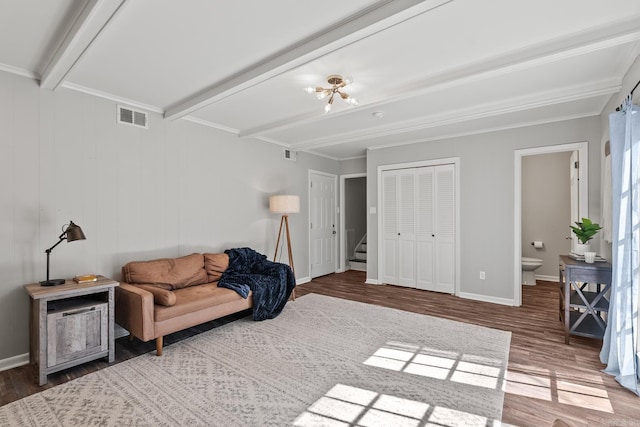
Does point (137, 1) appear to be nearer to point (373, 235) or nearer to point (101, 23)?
point (101, 23)

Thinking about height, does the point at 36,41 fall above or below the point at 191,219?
above

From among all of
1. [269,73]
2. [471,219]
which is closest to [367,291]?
[471,219]

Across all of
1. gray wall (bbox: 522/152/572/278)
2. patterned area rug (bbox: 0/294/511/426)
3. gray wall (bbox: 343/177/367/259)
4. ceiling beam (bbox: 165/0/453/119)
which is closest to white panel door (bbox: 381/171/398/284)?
gray wall (bbox: 343/177/367/259)

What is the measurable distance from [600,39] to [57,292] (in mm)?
4400

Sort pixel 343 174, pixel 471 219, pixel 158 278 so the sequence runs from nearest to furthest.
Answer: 1. pixel 158 278
2. pixel 471 219
3. pixel 343 174

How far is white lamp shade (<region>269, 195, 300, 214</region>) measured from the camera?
15.6ft

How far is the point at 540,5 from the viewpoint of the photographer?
1907mm

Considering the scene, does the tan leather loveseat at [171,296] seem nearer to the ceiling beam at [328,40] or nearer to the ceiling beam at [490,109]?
the ceiling beam at [328,40]

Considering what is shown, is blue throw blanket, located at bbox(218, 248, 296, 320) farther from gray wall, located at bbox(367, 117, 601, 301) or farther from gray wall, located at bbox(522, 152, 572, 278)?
gray wall, located at bbox(522, 152, 572, 278)

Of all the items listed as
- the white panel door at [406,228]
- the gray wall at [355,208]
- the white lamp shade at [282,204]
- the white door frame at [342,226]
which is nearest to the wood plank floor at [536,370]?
the white panel door at [406,228]

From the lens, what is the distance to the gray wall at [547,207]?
18.8ft

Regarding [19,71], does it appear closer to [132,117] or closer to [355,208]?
[132,117]

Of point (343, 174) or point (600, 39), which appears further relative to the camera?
point (343, 174)

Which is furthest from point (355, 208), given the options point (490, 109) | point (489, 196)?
point (490, 109)
